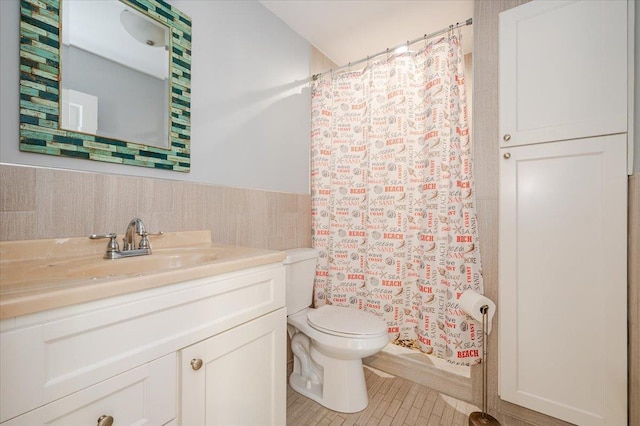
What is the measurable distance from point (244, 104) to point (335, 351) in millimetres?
1487

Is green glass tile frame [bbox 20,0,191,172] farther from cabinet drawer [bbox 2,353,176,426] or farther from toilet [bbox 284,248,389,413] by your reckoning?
toilet [bbox 284,248,389,413]

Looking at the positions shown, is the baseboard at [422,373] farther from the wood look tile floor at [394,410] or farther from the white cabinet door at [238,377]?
the white cabinet door at [238,377]

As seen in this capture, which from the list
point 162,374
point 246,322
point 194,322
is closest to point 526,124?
point 246,322

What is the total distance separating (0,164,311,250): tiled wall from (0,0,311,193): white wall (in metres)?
0.05

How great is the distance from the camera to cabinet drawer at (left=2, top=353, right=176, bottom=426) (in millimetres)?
610

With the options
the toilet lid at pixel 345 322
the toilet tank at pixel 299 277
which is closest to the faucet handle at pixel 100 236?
the toilet tank at pixel 299 277

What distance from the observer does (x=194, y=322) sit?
861mm

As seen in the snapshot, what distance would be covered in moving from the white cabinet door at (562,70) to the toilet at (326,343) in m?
1.23

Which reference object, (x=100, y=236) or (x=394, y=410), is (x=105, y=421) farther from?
(x=394, y=410)

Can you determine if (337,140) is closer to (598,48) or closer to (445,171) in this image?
(445,171)

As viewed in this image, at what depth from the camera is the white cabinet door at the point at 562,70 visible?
1.21m

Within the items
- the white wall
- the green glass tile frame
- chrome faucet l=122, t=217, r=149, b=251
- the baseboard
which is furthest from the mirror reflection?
the baseboard

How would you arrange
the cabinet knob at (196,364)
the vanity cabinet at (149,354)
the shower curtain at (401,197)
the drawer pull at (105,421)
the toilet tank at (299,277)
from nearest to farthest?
1. the vanity cabinet at (149,354)
2. the drawer pull at (105,421)
3. the cabinet knob at (196,364)
4. the shower curtain at (401,197)
5. the toilet tank at (299,277)

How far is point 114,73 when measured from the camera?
1181mm
